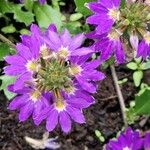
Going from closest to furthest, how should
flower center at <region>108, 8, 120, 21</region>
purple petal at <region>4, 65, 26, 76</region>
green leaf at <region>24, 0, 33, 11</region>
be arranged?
1. purple petal at <region>4, 65, 26, 76</region>
2. flower center at <region>108, 8, 120, 21</region>
3. green leaf at <region>24, 0, 33, 11</region>

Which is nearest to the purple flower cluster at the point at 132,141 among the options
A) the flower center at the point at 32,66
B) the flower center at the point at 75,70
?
the flower center at the point at 75,70

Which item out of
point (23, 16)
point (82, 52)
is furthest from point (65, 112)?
point (23, 16)

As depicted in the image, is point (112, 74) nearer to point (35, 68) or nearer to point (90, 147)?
point (90, 147)

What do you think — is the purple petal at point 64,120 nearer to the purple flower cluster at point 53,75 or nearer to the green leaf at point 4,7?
the purple flower cluster at point 53,75

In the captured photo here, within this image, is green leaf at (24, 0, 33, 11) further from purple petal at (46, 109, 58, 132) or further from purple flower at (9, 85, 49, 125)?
purple petal at (46, 109, 58, 132)

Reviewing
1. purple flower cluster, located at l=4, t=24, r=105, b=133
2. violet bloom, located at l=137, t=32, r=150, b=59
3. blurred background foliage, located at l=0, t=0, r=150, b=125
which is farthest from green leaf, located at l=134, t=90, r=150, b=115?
purple flower cluster, located at l=4, t=24, r=105, b=133

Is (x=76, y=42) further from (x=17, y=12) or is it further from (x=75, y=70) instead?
(x=17, y=12)
